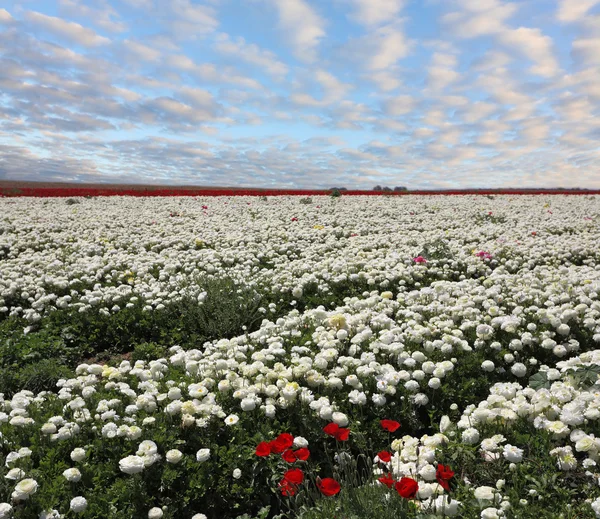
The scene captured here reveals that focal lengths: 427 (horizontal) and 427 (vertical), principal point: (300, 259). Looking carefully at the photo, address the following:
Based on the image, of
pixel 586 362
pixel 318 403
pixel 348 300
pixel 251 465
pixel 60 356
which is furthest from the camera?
pixel 348 300

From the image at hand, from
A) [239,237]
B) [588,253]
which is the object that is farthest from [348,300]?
[588,253]

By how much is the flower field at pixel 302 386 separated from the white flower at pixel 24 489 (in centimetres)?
1

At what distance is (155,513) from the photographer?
9.05ft

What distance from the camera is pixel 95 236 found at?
12500mm

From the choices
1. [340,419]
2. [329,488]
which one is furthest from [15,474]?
[340,419]

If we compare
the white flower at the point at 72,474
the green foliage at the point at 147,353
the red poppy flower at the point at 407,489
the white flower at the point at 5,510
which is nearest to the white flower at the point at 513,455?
the red poppy flower at the point at 407,489

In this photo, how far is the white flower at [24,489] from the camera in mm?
2713

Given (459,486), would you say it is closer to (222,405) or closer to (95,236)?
(222,405)

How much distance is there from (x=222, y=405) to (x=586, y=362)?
3.60 metres

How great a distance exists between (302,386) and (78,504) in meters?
2.07

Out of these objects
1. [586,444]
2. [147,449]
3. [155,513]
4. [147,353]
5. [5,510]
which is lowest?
[147,353]

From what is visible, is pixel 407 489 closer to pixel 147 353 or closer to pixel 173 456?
pixel 173 456

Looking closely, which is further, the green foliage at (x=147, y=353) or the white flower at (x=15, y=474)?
the green foliage at (x=147, y=353)

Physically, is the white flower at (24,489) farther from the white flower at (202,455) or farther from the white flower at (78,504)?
the white flower at (202,455)
